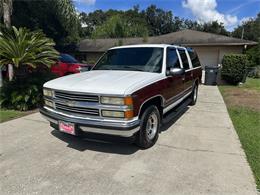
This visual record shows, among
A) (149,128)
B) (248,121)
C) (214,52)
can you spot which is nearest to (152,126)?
(149,128)

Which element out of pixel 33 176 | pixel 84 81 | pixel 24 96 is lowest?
pixel 33 176

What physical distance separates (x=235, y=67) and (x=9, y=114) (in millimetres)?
11361

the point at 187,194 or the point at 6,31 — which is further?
the point at 6,31

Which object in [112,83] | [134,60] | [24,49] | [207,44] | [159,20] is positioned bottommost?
[112,83]

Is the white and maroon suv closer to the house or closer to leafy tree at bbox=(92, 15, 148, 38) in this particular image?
the house

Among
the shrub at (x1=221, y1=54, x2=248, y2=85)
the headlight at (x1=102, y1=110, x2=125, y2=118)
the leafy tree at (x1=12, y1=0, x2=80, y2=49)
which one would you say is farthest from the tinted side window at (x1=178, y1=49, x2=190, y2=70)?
the leafy tree at (x1=12, y1=0, x2=80, y2=49)

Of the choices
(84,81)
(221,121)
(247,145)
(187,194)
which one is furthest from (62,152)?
(221,121)

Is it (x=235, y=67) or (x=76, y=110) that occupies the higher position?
(x=235, y=67)

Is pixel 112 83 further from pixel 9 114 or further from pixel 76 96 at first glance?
pixel 9 114

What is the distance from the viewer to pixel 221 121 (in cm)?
622

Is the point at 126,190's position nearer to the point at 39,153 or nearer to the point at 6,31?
the point at 39,153

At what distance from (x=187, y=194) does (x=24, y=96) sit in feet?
19.5

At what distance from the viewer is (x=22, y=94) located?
283 inches

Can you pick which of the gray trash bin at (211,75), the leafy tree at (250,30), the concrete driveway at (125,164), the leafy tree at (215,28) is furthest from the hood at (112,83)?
the leafy tree at (215,28)
